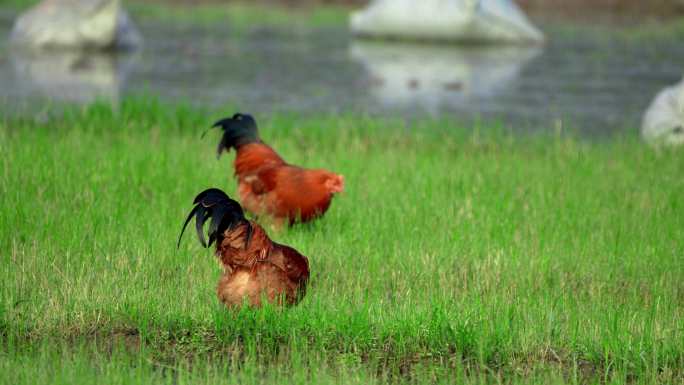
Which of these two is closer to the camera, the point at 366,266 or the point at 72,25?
the point at 366,266

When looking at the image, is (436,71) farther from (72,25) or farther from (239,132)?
(239,132)

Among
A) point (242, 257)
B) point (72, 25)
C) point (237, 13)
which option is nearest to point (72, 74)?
point (72, 25)

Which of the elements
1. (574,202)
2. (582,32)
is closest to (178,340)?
(574,202)

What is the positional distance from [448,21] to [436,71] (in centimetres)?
405

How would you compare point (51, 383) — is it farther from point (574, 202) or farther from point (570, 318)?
point (574, 202)

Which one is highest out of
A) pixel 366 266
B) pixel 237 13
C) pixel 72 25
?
pixel 237 13

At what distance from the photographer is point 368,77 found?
14578 millimetres

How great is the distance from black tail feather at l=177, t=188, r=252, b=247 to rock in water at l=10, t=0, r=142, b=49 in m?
11.8

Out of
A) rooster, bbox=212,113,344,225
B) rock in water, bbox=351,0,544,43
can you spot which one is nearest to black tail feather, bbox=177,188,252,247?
rooster, bbox=212,113,344,225

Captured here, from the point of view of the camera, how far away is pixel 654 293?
5570 mm

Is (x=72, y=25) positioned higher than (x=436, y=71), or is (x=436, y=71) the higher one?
(x=72, y=25)

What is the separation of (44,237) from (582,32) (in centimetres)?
1739

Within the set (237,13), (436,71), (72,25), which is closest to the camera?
(436,71)

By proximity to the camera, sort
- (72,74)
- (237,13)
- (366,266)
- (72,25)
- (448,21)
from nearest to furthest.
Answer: (366,266), (72,74), (72,25), (448,21), (237,13)
